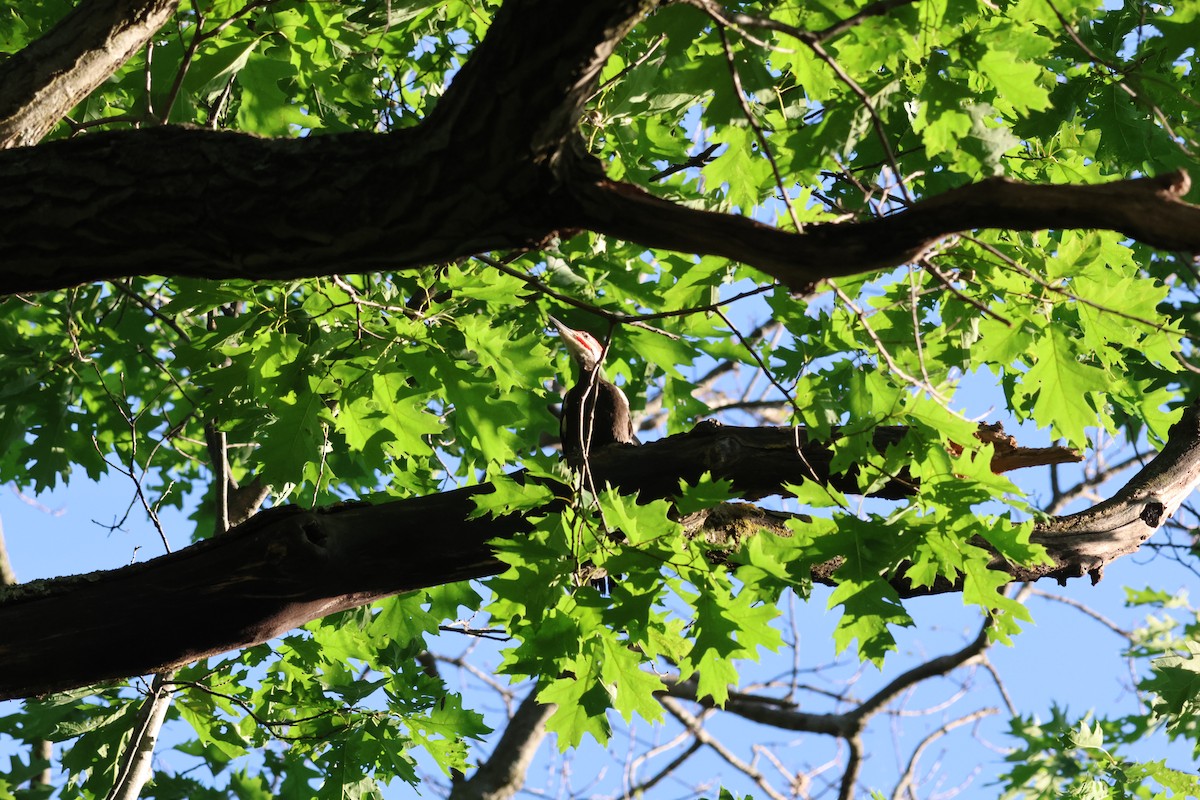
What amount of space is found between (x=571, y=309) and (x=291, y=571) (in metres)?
1.64

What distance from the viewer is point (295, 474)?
3.33m

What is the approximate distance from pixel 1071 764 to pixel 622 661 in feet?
14.1

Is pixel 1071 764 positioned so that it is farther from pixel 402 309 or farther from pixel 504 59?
pixel 504 59

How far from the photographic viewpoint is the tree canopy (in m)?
1.95

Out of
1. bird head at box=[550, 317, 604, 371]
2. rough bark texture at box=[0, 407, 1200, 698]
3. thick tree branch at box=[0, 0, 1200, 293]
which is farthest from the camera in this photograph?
bird head at box=[550, 317, 604, 371]

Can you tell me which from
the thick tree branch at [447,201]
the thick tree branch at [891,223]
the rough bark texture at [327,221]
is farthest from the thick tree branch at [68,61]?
the thick tree branch at [891,223]

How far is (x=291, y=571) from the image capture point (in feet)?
9.43

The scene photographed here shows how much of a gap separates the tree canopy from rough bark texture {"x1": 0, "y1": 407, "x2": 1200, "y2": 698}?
0.04 ft

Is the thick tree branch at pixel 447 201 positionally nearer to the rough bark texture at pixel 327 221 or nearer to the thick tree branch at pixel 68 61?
the rough bark texture at pixel 327 221

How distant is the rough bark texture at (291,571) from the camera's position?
2787 millimetres

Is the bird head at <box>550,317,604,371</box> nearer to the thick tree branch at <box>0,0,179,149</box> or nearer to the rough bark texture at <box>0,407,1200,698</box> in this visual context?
the rough bark texture at <box>0,407,1200,698</box>

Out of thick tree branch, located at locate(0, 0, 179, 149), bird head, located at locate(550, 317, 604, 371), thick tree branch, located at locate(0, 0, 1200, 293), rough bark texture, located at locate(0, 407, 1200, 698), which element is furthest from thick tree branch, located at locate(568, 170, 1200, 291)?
bird head, located at locate(550, 317, 604, 371)

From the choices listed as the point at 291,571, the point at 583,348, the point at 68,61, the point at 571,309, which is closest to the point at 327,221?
the point at 291,571

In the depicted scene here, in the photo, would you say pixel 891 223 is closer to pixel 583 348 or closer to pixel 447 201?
pixel 447 201
